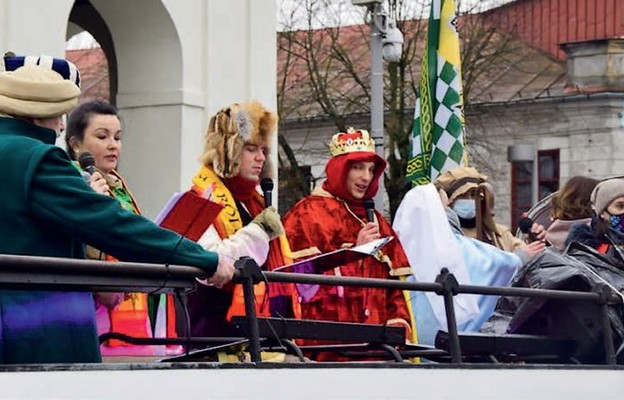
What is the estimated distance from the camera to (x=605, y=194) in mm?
8516

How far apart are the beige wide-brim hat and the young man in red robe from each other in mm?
2664

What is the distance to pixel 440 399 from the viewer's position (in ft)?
21.4

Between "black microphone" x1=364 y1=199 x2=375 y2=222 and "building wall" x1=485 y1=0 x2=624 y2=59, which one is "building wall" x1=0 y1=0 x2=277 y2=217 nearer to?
"black microphone" x1=364 y1=199 x2=375 y2=222

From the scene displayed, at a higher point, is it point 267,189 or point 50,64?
point 50,64

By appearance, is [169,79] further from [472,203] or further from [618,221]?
[618,221]

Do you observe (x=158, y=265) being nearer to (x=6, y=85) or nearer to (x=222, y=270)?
(x=222, y=270)

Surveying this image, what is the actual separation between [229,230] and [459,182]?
1853 millimetres

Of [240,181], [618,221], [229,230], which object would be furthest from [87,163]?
[618,221]

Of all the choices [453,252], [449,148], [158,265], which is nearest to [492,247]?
[453,252]

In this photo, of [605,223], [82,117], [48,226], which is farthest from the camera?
[605,223]

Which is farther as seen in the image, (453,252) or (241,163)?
(453,252)

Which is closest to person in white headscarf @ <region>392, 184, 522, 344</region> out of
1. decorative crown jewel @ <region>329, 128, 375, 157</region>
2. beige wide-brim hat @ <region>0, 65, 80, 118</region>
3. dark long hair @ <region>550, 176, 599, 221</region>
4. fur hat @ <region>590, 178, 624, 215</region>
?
decorative crown jewel @ <region>329, 128, 375, 157</region>

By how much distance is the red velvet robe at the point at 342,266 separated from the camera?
8047mm

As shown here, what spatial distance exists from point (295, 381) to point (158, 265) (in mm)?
747
